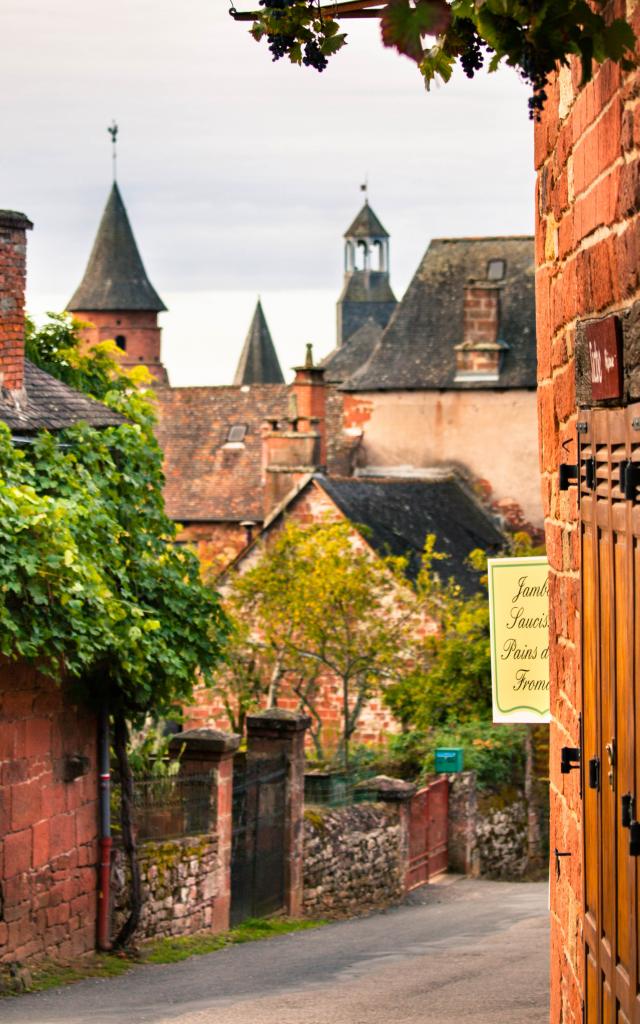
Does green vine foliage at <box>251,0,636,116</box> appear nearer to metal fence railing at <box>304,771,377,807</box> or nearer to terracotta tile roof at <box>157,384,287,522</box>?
metal fence railing at <box>304,771,377,807</box>

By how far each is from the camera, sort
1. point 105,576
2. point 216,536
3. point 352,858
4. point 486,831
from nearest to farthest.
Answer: point 105,576 → point 352,858 → point 486,831 → point 216,536

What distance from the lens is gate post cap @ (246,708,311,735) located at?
1856 centimetres

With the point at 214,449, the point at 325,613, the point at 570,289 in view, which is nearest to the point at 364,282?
the point at 214,449

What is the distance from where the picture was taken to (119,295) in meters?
81.1

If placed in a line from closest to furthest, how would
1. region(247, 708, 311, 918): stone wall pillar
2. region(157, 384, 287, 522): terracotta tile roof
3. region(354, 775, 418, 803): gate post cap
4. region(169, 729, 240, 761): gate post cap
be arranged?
region(169, 729, 240, 761): gate post cap
region(247, 708, 311, 918): stone wall pillar
region(354, 775, 418, 803): gate post cap
region(157, 384, 287, 522): terracotta tile roof

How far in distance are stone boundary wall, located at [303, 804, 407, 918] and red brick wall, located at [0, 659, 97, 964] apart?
4306 mm

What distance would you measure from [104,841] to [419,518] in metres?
25.2

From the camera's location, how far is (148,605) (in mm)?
15750

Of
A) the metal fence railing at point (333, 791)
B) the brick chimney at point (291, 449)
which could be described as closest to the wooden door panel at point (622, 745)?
the metal fence railing at point (333, 791)

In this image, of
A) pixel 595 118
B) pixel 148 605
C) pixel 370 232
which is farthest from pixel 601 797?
pixel 370 232

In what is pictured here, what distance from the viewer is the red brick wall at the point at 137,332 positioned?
266ft

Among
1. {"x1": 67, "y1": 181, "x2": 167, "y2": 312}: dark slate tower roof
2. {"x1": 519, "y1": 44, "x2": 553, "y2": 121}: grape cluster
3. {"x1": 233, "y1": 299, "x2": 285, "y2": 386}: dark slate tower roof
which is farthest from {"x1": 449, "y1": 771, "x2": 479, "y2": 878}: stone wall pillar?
{"x1": 233, "y1": 299, "x2": 285, "y2": 386}: dark slate tower roof

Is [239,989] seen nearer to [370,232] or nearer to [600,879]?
[600,879]

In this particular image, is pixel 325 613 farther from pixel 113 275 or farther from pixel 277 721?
pixel 113 275
